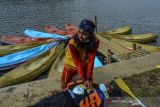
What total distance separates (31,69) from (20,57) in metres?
2.12

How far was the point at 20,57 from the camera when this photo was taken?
16.9 meters

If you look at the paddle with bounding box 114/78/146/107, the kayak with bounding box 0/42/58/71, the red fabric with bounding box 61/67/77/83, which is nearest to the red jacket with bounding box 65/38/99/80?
the red fabric with bounding box 61/67/77/83

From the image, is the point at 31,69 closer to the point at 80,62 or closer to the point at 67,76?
the point at 67,76

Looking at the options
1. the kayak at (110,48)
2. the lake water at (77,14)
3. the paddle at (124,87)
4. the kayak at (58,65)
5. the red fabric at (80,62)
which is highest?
the red fabric at (80,62)

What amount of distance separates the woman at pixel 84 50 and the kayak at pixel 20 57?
986cm

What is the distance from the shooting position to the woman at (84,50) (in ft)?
20.2

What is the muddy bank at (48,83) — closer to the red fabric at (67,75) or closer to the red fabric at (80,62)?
the red fabric at (67,75)

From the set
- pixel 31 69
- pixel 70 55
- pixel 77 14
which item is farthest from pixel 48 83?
pixel 77 14

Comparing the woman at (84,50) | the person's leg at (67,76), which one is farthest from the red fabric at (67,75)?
the woman at (84,50)

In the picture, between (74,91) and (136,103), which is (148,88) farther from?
(74,91)

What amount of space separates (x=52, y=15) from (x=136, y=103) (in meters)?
29.1

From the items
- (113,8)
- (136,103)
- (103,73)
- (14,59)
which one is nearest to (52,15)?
(113,8)

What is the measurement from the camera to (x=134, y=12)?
35156mm

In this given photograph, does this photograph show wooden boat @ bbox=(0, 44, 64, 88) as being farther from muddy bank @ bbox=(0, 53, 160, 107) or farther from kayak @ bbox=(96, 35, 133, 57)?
muddy bank @ bbox=(0, 53, 160, 107)
